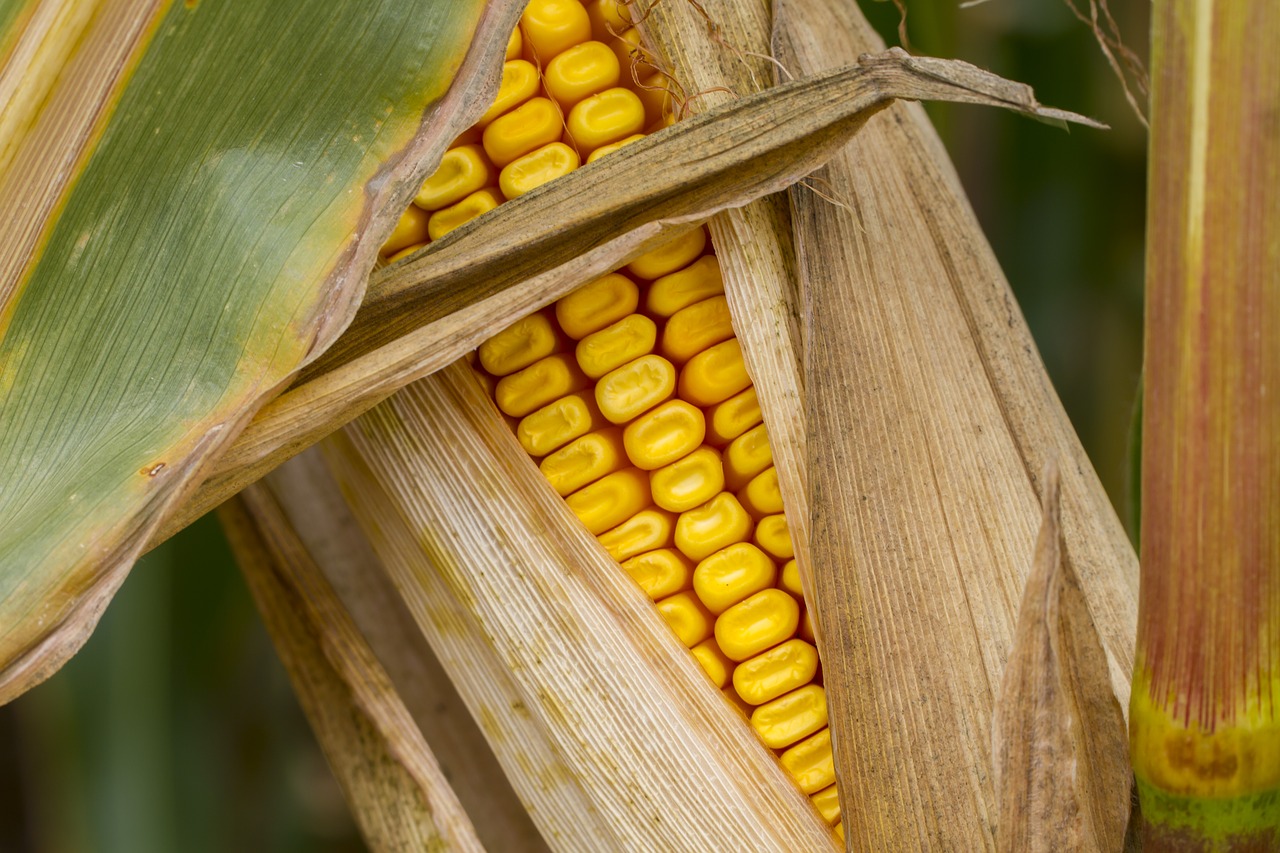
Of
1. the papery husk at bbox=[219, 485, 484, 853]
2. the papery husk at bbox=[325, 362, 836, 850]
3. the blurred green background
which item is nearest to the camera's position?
the papery husk at bbox=[325, 362, 836, 850]

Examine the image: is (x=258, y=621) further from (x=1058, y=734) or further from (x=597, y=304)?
(x=1058, y=734)

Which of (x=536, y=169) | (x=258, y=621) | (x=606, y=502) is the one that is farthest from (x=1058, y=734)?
(x=258, y=621)

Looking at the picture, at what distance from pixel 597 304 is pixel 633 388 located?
0.18 feet

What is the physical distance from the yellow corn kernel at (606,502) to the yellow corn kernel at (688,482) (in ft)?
0.06

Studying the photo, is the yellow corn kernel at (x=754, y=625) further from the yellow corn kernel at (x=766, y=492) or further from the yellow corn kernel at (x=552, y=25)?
the yellow corn kernel at (x=552, y=25)

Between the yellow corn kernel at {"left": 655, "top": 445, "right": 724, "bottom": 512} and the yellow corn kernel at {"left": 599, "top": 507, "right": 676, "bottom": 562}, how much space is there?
14mm

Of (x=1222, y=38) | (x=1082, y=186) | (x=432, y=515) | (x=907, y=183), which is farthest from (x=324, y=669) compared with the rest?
(x=1082, y=186)

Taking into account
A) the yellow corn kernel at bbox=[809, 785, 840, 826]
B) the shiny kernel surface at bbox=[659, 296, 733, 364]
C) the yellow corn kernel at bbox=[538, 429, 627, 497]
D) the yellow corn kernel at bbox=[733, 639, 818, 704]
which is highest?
the shiny kernel surface at bbox=[659, 296, 733, 364]

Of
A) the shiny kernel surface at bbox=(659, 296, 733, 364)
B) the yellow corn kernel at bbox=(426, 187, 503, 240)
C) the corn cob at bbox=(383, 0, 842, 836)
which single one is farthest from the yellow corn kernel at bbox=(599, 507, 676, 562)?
the yellow corn kernel at bbox=(426, 187, 503, 240)

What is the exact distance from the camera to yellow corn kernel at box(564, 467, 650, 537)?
1.88 ft

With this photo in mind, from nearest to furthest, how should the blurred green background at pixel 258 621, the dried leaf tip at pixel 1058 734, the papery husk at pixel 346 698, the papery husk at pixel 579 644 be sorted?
1. the dried leaf tip at pixel 1058 734
2. the papery husk at pixel 579 644
3. the papery husk at pixel 346 698
4. the blurred green background at pixel 258 621

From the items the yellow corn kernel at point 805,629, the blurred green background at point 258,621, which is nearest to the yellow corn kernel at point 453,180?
the yellow corn kernel at point 805,629

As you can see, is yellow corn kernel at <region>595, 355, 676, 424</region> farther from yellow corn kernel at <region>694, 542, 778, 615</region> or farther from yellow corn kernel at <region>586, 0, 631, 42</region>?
yellow corn kernel at <region>586, 0, 631, 42</region>

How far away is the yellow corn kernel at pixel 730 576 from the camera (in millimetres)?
564
